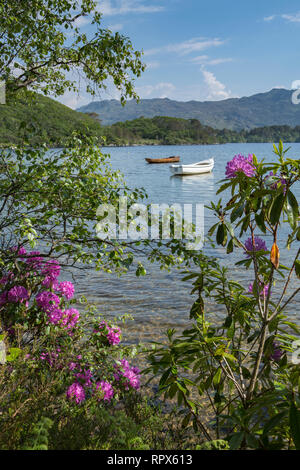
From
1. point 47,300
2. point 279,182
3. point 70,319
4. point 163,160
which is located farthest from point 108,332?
point 163,160

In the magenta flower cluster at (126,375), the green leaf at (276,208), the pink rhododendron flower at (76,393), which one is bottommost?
the magenta flower cluster at (126,375)

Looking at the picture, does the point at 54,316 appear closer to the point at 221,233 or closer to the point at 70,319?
the point at 70,319

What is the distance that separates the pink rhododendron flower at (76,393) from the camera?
3.79 m

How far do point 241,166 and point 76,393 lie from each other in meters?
2.71

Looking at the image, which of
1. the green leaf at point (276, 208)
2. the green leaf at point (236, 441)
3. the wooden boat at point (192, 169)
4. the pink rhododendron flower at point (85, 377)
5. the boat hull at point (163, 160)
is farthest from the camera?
the boat hull at point (163, 160)

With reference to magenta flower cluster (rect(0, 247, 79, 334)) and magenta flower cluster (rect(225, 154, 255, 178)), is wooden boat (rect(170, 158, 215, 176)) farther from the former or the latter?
magenta flower cluster (rect(225, 154, 255, 178))

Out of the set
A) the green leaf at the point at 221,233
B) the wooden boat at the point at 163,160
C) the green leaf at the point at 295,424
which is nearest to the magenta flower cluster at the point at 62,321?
the green leaf at the point at 221,233

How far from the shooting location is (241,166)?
2.98m

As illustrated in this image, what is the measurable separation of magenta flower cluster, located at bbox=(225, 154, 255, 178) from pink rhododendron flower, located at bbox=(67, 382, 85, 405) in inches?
102

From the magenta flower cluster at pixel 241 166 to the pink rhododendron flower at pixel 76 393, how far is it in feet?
8.47

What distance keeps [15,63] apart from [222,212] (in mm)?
3773

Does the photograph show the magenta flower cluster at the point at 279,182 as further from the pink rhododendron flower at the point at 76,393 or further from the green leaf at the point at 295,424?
the pink rhododendron flower at the point at 76,393
